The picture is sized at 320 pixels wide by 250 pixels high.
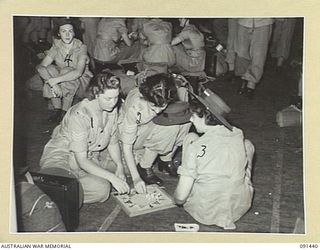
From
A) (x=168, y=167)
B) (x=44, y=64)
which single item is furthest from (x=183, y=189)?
(x=44, y=64)

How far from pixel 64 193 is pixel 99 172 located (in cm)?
6

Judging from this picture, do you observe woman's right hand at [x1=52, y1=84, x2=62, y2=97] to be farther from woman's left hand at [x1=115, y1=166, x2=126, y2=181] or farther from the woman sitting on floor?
woman's left hand at [x1=115, y1=166, x2=126, y2=181]

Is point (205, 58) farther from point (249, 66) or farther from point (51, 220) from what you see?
point (51, 220)

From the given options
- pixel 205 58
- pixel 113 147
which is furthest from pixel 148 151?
pixel 205 58

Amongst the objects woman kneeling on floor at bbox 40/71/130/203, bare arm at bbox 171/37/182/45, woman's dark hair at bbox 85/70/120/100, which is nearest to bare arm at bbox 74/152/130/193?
woman kneeling on floor at bbox 40/71/130/203

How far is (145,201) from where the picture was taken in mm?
1194

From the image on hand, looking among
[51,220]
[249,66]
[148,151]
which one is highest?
[249,66]

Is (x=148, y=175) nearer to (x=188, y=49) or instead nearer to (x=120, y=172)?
(x=120, y=172)

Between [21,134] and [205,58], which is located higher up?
[205,58]

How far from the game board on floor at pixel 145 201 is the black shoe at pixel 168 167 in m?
0.03

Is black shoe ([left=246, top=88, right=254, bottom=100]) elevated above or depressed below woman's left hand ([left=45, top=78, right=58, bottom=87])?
below

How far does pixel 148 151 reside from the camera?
1197 mm

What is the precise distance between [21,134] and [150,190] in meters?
0.21

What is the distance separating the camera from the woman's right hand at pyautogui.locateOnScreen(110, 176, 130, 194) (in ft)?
3.90
